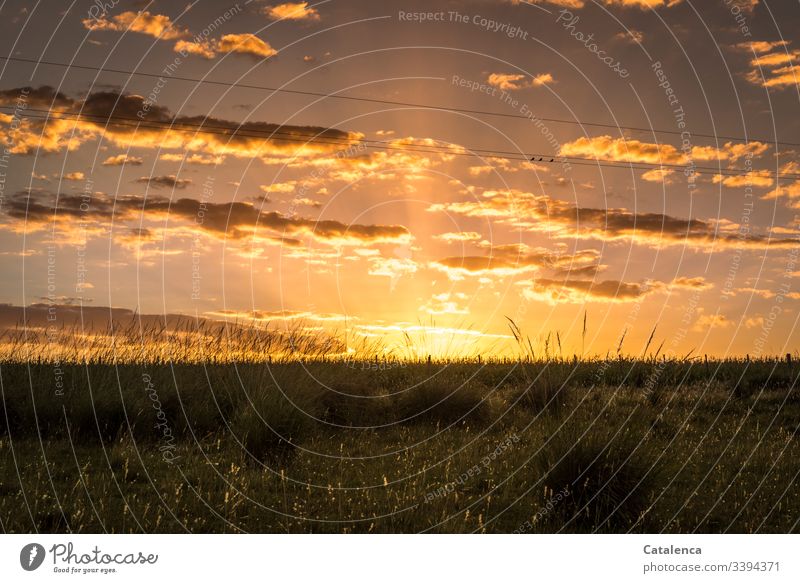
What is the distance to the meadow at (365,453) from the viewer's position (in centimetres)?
628

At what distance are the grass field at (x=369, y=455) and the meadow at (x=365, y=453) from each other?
1.0 inches

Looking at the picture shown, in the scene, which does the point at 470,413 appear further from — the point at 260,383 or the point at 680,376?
the point at 680,376

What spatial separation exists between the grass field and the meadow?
0.09ft

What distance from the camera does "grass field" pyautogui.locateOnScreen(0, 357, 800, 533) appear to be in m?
6.27
